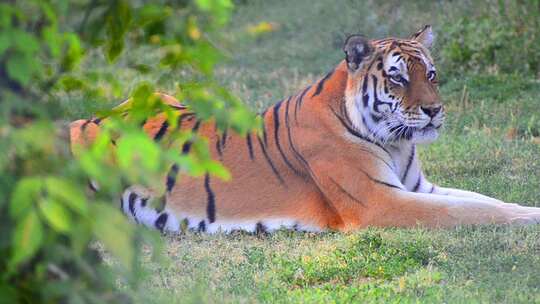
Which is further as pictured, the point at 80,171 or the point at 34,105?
the point at 34,105

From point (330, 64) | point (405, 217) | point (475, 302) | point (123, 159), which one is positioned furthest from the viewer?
point (330, 64)

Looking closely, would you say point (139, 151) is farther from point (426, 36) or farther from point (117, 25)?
point (426, 36)

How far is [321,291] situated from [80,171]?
2.35 metres

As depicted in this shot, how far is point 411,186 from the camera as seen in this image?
20.3 feet

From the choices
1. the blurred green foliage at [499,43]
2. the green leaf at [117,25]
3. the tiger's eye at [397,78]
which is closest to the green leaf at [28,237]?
the green leaf at [117,25]

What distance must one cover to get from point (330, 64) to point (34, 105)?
809 centimetres

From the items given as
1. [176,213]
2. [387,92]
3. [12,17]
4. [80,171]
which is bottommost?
[176,213]

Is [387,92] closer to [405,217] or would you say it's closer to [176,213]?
[405,217]

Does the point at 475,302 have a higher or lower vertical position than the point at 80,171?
lower

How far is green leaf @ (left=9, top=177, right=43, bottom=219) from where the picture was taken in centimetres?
234

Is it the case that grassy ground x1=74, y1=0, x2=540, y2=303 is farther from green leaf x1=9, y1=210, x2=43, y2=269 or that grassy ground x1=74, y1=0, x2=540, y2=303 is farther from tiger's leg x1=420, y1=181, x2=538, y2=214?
green leaf x1=9, y1=210, x2=43, y2=269

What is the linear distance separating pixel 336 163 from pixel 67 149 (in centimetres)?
319

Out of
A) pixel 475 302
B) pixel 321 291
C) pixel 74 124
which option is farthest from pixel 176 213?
pixel 475 302

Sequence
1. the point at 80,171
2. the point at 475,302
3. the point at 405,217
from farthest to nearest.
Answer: the point at 405,217 → the point at 475,302 → the point at 80,171
